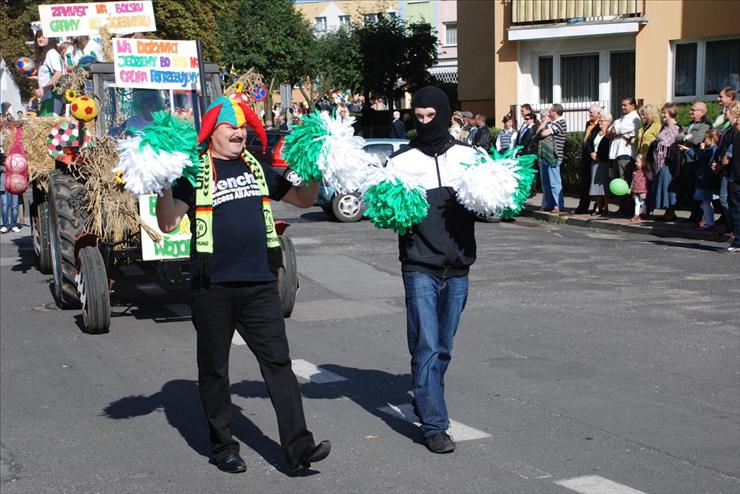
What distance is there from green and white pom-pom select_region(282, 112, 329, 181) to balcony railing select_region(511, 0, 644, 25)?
61.7 ft

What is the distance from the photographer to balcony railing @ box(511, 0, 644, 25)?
2298 centimetres

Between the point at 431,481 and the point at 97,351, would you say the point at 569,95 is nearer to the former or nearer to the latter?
the point at 97,351

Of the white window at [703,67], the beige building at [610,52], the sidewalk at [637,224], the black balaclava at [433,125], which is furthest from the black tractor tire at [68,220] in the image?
the white window at [703,67]

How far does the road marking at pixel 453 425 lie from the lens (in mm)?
6375

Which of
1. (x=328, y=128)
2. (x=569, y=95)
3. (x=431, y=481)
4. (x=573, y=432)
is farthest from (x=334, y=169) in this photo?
→ (x=569, y=95)

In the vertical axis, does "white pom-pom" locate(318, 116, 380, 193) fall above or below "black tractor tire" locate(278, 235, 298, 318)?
above

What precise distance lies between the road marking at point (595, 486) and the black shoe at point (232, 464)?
5.75 ft

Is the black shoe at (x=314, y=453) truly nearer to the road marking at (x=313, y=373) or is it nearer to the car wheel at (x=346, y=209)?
the road marking at (x=313, y=373)

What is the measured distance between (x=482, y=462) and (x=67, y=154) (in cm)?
666

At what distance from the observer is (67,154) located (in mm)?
10859

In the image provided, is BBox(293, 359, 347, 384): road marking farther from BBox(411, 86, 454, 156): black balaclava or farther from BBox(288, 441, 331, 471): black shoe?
BBox(411, 86, 454, 156): black balaclava

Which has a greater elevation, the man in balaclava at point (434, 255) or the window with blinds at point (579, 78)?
the window with blinds at point (579, 78)

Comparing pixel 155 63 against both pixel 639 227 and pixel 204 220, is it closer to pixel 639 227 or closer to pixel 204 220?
pixel 204 220

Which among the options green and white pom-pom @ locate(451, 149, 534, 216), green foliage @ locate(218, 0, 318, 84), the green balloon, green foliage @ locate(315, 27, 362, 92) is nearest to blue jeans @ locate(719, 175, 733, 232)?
the green balloon
